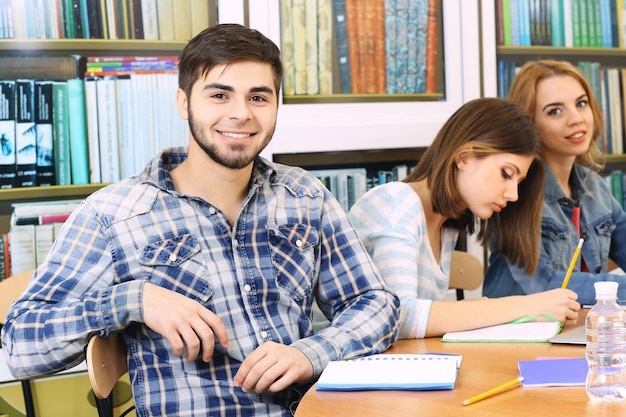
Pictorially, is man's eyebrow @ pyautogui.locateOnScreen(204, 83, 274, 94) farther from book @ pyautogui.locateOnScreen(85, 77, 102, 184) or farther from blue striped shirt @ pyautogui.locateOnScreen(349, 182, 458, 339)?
book @ pyautogui.locateOnScreen(85, 77, 102, 184)

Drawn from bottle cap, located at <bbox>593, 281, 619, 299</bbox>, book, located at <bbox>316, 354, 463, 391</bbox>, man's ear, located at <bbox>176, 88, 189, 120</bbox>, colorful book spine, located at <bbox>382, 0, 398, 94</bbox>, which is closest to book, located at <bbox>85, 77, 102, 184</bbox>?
man's ear, located at <bbox>176, 88, 189, 120</bbox>

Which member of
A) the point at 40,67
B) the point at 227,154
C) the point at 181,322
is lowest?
the point at 181,322

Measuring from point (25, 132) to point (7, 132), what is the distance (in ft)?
0.16

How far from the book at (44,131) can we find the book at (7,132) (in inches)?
2.7

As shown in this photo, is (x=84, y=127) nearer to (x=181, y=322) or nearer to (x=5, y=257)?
(x=5, y=257)

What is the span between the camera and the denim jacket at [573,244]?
2.07 meters

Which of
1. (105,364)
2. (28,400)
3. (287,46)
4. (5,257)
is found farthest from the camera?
(287,46)

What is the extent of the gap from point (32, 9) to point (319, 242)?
4.20ft

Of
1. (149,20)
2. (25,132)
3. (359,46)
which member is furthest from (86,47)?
(359,46)

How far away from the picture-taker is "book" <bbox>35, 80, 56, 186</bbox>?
2.37 m

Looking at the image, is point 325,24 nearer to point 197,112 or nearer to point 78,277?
point 197,112

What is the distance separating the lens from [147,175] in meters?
1.57

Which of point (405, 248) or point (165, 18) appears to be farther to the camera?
point (165, 18)

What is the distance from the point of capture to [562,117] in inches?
93.1
